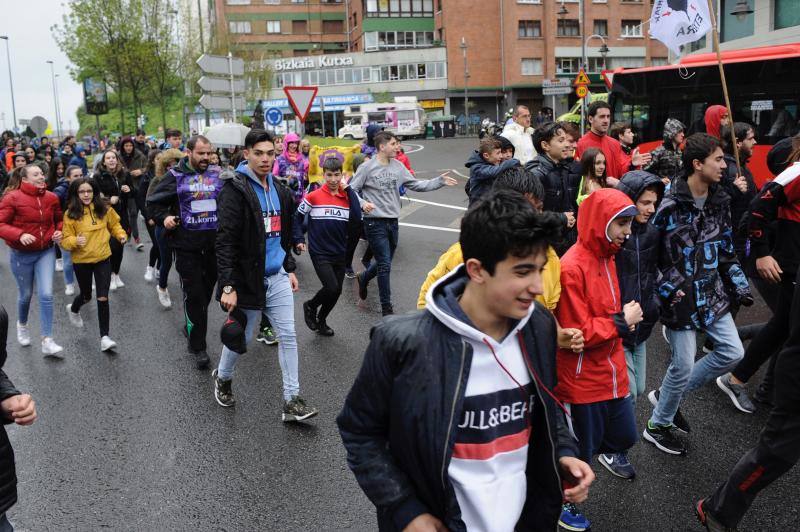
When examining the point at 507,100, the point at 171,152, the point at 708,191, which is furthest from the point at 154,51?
the point at 507,100

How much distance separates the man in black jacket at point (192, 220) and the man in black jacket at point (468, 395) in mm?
5122

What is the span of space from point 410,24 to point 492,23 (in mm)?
9560

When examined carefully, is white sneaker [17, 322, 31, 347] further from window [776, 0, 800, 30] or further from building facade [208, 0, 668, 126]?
building facade [208, 0, 668, 126]

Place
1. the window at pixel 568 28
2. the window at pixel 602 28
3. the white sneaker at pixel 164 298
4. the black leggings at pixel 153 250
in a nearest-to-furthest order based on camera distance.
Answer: the white sneaker at pixel 164 298 → the black leggings at pixel 153 250 → the window at pixel 568 28 → the window at pixel 602 28

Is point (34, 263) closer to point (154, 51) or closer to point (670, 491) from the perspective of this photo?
point (670, 491)

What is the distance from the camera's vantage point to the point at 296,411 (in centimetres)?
545

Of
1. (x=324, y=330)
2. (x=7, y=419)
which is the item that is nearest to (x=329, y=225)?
(x=324, y=330)

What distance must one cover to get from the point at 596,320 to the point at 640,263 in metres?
0.97

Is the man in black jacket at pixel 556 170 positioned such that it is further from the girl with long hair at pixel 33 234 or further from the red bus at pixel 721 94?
the red bus at pixel 721 94

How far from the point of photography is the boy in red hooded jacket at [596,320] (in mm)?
3617

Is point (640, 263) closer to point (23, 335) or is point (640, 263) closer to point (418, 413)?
point (418, 413)

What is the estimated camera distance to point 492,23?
220 ft

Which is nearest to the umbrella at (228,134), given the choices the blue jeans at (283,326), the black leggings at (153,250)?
the black leggings at (153,250)

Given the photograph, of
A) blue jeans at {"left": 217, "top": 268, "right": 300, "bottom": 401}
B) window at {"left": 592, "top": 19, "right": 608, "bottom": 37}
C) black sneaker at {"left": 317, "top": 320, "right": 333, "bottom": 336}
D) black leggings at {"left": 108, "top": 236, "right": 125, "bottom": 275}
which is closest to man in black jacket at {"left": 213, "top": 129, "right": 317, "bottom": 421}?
blue jeans at {"left": 217, "top": 268, "right": 300, "bottom": 401}
